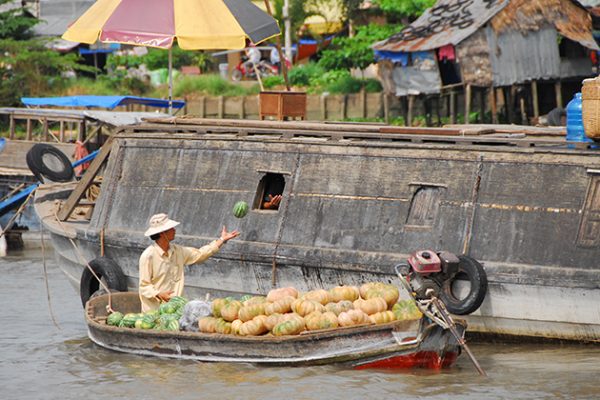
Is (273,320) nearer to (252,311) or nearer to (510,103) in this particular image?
(252,311)

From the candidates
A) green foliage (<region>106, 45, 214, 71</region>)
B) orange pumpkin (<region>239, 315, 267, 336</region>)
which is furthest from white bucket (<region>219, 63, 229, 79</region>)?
orange pumpkin (<region>239, 315, 267, 336</region>)

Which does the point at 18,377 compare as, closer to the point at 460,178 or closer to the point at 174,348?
the point at 174,348

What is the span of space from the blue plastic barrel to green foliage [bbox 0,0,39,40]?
29.4 m

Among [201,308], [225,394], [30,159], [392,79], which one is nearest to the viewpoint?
[225,394]

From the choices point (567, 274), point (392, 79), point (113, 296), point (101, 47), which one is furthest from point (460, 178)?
point (101, 47)

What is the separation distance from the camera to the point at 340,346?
10.2 m

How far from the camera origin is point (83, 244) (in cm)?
1423

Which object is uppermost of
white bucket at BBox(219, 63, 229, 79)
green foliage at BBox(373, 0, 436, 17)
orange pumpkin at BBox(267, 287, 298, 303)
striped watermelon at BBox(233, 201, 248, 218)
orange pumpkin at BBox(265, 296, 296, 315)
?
green foliage at BBox(373, 0, 436, 17)

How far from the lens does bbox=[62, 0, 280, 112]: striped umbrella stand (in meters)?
15.6

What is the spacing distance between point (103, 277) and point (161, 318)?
8.34 feet

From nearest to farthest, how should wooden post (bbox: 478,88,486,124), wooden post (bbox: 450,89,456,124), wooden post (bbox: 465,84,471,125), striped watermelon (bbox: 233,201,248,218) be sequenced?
striped watermelon (bbox: 233,201,248,218)
wooden post (bbox: 465,84,471,125)
wooden post (bbox: 450,89,456,124)
wooden post (bbox: 478,88,486,124)

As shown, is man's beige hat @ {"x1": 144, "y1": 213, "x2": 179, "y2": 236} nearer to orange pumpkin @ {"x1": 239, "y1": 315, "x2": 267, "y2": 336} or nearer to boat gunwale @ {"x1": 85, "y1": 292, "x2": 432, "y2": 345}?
boat gunwale @ {"x1": 85, "y1": 292, "x2": 432, "y2": 345}

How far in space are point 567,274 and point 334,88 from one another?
83.0 feet

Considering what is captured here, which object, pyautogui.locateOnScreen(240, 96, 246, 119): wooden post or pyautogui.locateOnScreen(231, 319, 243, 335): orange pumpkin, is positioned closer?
pyautogui.locateOnScreen(231, 319, 243, 335): orange pumpkin
